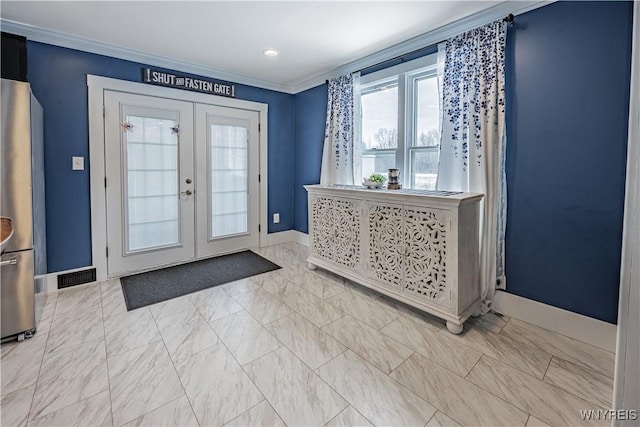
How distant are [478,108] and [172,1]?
7.91 ft

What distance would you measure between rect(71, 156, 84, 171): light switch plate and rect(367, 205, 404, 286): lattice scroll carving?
9.11 feet

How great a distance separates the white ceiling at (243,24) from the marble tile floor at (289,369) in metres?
2.33

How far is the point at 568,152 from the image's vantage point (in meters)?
2.06

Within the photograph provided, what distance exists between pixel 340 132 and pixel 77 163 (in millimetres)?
2705

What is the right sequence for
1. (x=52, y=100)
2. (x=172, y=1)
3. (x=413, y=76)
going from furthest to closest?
(x=413, y=76), (x=52, y=100), (x=172, y=1)

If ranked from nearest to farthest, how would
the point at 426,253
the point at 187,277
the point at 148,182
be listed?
the point at 426,253, the point at 187,277, the point at 148,182

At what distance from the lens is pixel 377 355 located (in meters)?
1.92

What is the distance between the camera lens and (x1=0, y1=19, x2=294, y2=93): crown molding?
259 centimetres

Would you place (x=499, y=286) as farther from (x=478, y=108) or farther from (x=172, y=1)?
(x=172, y=1)

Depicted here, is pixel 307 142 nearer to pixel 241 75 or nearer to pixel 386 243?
pixel 241 75

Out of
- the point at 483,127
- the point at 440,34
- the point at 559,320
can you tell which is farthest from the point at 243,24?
the point at 559,320

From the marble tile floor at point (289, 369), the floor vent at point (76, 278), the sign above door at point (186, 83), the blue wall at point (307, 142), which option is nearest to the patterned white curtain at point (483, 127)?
the marble tile floor at point (289, 369)

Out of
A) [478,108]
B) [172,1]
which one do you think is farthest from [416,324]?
[172,1]

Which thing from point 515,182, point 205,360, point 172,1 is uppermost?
point 172,1
